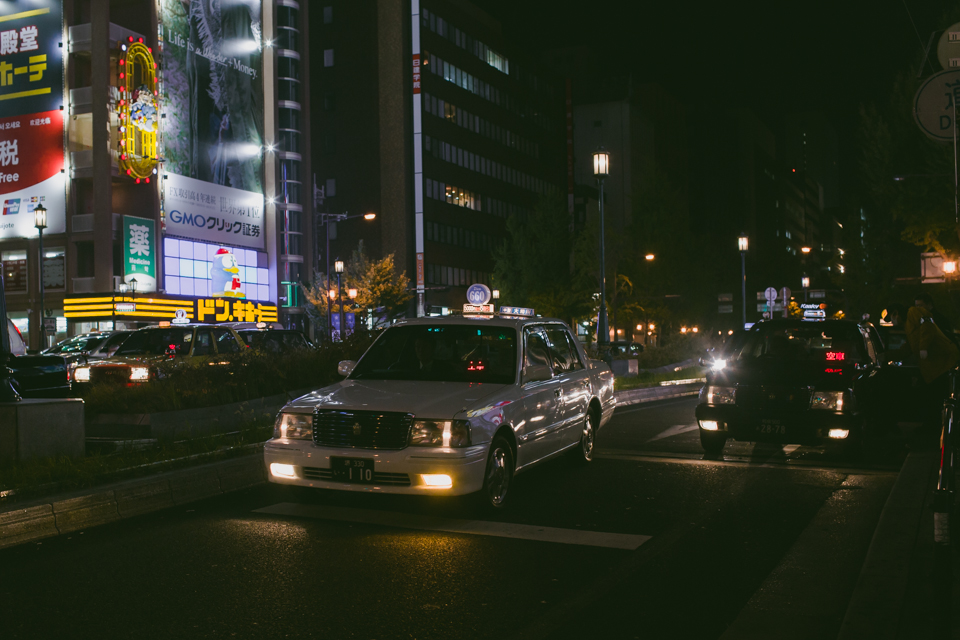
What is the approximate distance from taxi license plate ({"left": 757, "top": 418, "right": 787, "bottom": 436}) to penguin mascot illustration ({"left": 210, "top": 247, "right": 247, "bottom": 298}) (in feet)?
166

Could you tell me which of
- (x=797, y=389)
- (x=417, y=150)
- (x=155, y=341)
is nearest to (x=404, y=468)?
(x=797, y=389)

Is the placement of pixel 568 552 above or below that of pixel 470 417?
below

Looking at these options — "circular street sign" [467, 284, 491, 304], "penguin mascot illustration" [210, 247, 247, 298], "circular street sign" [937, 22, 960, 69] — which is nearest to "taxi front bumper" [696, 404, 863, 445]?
"circular street sign" [937, 22, 960, 69]

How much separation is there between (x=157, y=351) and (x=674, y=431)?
29.3 feet

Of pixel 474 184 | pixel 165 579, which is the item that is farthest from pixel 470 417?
pixel 474 184

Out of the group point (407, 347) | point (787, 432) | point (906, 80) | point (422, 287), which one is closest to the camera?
point (407, 347)

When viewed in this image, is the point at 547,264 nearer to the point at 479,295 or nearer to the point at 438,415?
the point at 479,295

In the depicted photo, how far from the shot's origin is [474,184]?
78.8 m

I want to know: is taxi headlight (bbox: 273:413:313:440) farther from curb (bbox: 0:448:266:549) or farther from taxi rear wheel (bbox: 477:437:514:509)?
taxi rear wheel (bbox: 477:437:514:509)

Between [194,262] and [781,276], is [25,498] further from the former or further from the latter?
[781,276]

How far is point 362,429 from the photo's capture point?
22.0ft

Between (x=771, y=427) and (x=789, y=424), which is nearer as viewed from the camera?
(x=789, y=424)

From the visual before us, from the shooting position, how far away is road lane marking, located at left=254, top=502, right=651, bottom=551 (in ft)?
20.2

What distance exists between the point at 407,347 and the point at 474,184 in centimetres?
7160
